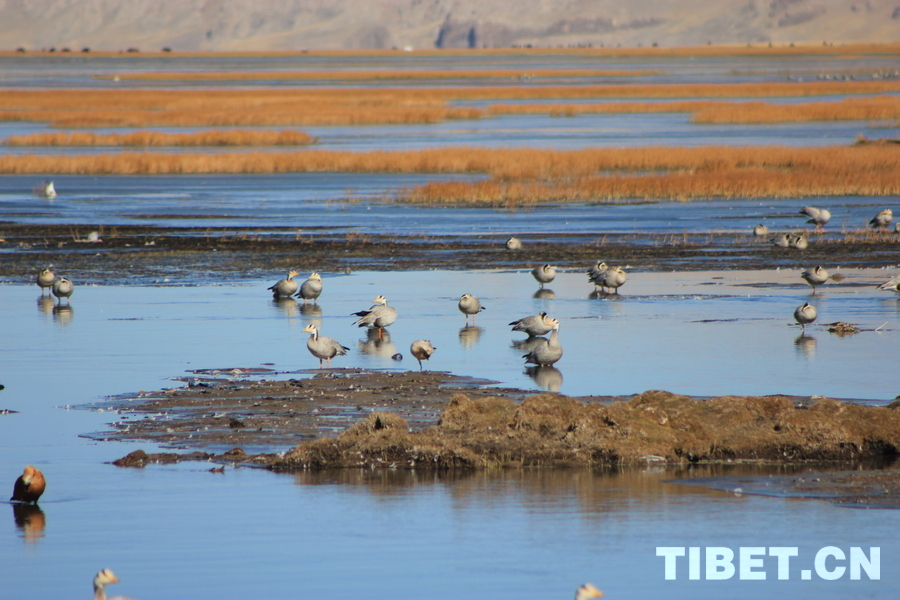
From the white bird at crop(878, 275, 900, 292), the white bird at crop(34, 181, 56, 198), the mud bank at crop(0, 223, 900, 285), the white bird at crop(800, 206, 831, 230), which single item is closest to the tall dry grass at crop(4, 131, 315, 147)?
the white bird at crop(34, 181, 56, 198)

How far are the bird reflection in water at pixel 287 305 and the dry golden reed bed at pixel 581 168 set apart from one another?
15.9 metres

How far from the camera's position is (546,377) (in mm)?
14359

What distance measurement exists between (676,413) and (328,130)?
58.5 m

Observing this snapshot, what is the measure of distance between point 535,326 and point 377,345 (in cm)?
208

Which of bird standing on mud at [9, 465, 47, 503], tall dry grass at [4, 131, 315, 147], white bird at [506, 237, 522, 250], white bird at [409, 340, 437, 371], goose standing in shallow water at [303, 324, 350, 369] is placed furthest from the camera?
tall dry grass at [4, 131, 315, 147]

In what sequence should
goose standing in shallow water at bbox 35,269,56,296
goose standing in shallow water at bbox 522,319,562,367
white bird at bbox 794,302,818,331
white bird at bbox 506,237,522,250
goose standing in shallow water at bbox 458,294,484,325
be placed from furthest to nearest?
white bird at bbox 506,237,522,250 → goose standing in shallow water at bbox 35,269,56,296 → goose standing in shallow water at bbox 458,294,484,325 → white bird at bbox 794,302,818,331 → goose standing in shallow water at bbox 522,319,562,367

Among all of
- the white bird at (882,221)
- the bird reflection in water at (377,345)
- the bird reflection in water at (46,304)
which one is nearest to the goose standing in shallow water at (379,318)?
the bird reflection in water at (377,345)

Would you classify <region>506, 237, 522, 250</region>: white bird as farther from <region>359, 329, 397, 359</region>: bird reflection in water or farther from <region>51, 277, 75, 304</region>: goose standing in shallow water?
<region>51, 277, 75, 304</region>: goose standing in shallow water

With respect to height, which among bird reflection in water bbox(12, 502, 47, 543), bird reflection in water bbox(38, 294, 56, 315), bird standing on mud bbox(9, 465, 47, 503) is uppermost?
bird reflection in water bbox(38, 294, 56, 315)

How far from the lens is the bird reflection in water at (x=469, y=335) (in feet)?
55.1

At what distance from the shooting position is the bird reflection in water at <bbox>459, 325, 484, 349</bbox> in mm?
16797

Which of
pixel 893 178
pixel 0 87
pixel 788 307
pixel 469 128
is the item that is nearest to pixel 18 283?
pixel 788 307

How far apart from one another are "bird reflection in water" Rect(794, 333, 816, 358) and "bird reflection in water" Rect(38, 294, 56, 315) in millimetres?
11281

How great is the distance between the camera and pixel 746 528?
353 inches
